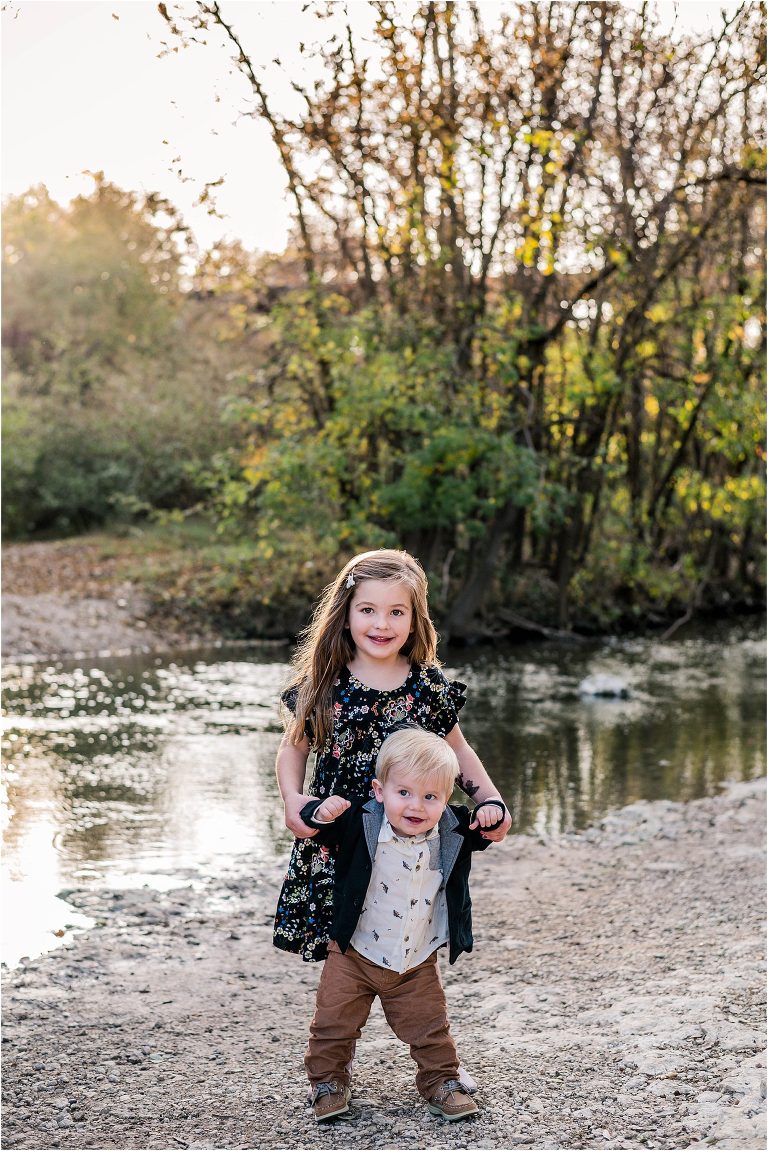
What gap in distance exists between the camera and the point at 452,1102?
3600mm

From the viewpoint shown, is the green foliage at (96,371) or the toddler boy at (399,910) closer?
the toddler boy at (399,910)

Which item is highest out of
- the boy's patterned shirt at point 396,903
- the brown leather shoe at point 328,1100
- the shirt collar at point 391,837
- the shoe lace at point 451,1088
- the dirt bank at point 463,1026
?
the shirt collar at point 391,837

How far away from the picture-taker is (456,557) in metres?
17.3

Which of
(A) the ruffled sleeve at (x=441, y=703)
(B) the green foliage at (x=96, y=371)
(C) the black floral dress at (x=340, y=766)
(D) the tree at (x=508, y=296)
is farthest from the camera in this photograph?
(B) the green foliage at (x=96, y=371)

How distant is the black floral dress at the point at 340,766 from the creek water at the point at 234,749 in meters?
2.11

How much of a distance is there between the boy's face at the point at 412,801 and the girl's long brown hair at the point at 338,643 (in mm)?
361

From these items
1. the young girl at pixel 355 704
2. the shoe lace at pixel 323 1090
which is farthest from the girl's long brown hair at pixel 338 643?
the shoe lace at pixel 323 1090

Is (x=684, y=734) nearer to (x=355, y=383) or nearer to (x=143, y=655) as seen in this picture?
(x=355, y=383)

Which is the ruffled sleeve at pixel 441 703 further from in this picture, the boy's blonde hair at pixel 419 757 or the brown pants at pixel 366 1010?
the brown pants at pixel 366 1010

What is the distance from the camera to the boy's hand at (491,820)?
366 centimetres

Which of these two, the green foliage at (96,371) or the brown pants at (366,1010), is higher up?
the green foliage at (96,371)

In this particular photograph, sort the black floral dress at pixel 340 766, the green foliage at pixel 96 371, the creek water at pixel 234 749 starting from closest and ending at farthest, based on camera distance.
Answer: the black floral dress at pixel 340 766 < the creek water at pixel 234 749 < the green foliage at pixel 96 371

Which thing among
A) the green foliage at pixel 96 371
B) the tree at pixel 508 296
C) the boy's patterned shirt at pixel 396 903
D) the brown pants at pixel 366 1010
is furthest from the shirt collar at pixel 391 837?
the green foliage at pixel 96 371

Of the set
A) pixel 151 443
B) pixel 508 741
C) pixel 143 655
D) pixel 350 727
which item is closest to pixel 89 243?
pixel 151 443
